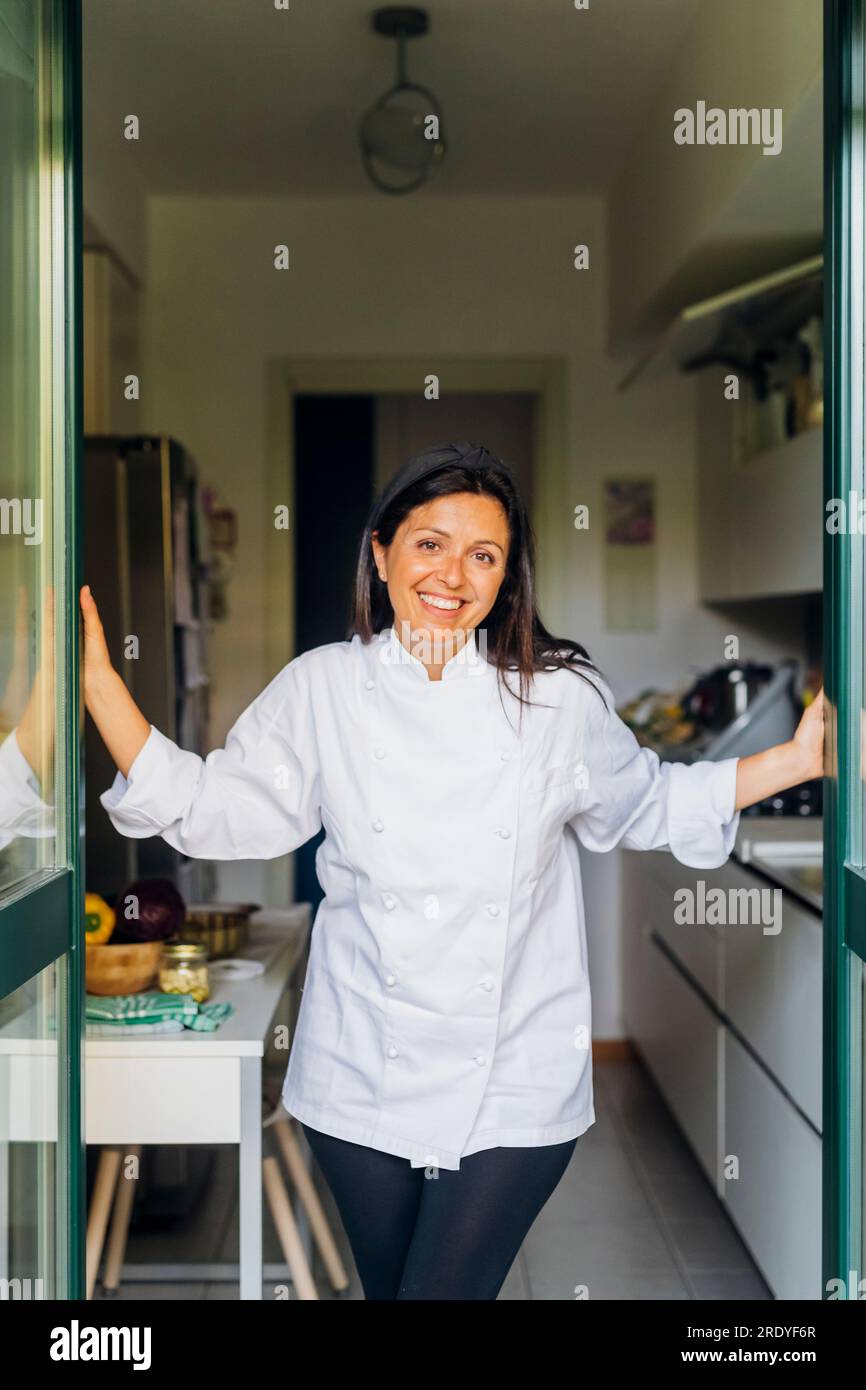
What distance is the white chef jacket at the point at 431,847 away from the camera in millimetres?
1698

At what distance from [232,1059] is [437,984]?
1.57 ft

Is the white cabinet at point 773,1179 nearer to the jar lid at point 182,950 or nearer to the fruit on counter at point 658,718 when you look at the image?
the jar lid at point 182,950

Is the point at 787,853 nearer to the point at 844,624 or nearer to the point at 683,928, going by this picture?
the point at 683,928

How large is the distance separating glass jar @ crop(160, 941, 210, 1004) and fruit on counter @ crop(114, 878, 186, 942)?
78mm

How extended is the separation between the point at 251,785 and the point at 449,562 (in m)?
0.37

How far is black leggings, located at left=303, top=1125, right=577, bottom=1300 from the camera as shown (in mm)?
1693

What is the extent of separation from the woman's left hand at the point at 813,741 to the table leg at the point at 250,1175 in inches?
34.5

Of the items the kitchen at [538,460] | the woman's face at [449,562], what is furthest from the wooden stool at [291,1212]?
the woman's face at [449,562]

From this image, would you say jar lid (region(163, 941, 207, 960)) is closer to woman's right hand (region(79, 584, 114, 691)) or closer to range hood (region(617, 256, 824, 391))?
woman's right hand (region(79, 584, 114, 691))

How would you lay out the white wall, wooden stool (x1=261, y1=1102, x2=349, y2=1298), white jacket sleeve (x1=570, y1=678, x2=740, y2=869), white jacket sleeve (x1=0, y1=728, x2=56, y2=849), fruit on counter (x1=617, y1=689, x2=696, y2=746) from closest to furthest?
white jacket sleeve (x1=0, y1=728, x2=56, y2=849), white jacket sleeve (x1=570, y1=678, x2=740, y2=869), wooden stool (x1=261, y1=1102, x2=349, y2=1298), fruit on counter (x1=617, y1=689, x2=696, y2=746), the white wall

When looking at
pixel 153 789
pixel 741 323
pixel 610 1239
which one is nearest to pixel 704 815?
pixel 153 789

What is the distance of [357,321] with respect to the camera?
4453mm

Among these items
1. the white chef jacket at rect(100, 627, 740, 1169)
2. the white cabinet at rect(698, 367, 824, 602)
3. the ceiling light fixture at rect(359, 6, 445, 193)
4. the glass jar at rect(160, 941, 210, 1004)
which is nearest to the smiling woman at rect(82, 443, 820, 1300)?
the white chef jacket at rect(100, 627, 740, 1169)

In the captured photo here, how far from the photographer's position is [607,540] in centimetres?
459
